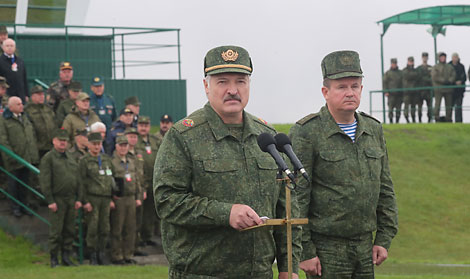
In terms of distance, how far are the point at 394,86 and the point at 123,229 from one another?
1662 centimetres

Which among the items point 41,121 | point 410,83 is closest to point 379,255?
point 41,121

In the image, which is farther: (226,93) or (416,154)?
(416,154)

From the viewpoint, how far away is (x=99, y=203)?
43.8 ft

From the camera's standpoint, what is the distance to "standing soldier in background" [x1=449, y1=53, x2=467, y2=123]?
88.1ft

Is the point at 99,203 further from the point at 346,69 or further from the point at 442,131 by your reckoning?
the point at 442,131

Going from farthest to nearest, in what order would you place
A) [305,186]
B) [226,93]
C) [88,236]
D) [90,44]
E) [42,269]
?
1. [90,44]
2. [88,236]
3. [42,269]
4. [305,186]
5. [226,93]

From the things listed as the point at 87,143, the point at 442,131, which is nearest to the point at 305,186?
the point at 87,143

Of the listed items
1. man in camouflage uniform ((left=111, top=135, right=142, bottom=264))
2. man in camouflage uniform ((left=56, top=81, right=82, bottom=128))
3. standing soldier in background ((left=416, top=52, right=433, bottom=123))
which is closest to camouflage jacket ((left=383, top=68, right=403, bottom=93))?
standing soldier in background ((left=416, top=52, right=433, bottom=123))

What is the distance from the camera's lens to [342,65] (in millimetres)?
6004

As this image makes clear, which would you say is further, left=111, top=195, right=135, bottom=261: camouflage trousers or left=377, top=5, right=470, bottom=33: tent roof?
left=377, top=5, right=470, bottom=33: tent roof

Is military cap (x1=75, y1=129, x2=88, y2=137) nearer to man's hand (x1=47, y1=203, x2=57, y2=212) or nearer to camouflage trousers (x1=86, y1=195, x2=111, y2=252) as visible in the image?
camouflage trousers (x1=86, y1=195, x2=111, y2=252)

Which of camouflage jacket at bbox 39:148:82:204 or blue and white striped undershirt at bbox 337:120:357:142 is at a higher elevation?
blue and white striped undershirt at bbox 337:120:357:142

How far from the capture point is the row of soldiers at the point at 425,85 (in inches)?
1059

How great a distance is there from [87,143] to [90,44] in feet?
30.1
